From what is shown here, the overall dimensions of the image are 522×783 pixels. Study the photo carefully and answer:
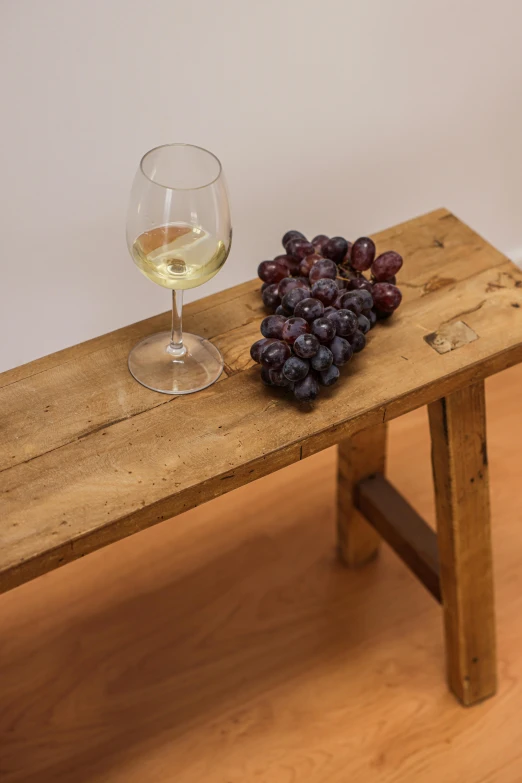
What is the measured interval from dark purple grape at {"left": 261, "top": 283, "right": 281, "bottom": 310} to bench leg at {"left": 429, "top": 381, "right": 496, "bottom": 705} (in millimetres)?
286

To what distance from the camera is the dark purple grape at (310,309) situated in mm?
1249

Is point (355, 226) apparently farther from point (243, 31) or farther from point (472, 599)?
point (472, 599)

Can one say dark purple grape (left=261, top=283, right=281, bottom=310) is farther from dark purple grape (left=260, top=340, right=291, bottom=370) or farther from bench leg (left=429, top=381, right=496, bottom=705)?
bench leg (left=429, top=381, right=496, bottom=705)

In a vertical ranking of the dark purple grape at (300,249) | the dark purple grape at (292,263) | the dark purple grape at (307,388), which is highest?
the dark purple grape at (300,249)

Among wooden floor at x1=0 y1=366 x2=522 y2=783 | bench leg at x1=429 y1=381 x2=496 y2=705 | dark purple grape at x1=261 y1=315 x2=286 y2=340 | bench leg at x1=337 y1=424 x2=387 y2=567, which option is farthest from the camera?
bench leg at x1=337 y1=424 x2=387 y2=567

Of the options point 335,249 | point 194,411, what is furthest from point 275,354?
point 335,249

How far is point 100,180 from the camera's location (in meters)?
1.83

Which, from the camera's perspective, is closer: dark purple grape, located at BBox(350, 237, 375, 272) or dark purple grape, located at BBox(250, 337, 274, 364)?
dark purple grape, located at BBox(250, 337, 274, 364)

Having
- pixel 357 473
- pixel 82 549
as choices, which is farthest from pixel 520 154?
pixel 82 549

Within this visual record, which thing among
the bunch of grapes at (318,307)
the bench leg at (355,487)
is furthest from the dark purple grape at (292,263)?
the bench leg at (355,487)

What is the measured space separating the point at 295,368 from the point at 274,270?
0.77ft

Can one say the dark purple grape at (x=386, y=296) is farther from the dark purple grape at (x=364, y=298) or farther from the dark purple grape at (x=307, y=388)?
the dark purple grape at (x=307, y=388)

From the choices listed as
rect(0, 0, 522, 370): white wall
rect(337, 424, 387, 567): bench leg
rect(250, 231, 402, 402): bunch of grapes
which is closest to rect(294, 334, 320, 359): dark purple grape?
rect(250, 231, 402, 402): bunch of grapes

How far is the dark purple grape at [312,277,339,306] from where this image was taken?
1.28 metres
